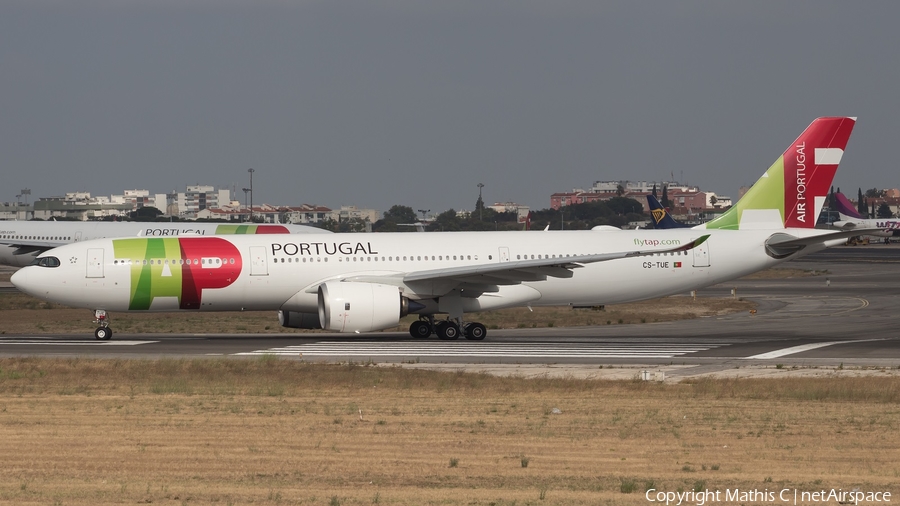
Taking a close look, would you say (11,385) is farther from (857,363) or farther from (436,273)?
(857,363)

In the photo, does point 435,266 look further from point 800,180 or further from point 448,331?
point 800,180

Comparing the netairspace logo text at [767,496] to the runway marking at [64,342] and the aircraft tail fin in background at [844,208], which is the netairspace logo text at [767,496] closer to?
the runway marking at [64,342]

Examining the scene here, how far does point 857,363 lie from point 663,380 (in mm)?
6066

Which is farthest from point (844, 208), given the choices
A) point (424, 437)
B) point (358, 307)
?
point (424, 437)

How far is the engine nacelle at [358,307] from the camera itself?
30.6m

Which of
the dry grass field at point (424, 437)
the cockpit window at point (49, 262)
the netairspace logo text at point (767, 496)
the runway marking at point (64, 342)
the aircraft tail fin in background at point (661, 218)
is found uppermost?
the aircraft tail fin in background at point (661, 218)

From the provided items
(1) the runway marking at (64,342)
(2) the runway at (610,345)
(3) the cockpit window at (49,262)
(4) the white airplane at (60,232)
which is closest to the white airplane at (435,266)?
(3) the cockpit window at (49,262)

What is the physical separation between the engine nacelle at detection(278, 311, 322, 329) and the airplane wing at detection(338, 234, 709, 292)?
1.16 m

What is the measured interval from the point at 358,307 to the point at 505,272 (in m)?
4.54

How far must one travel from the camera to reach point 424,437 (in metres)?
15.4

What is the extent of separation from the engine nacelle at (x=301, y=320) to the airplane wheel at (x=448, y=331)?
391cm

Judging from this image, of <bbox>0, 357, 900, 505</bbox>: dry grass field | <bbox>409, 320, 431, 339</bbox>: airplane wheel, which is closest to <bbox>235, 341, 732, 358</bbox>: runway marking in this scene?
<bbox>409, 320, 431, 339</bbox>: airplane wheel

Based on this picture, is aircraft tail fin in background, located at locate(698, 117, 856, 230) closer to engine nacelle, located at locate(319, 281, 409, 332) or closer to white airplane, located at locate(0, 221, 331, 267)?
engine nacelle, located at locate(319, 281, 409, 332)

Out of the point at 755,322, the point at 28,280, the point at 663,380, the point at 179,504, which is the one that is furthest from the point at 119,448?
the point at 755,322
